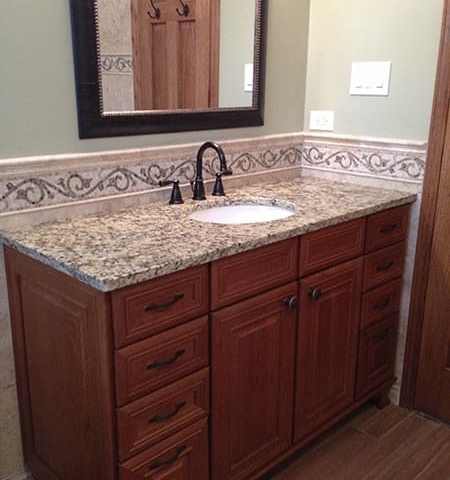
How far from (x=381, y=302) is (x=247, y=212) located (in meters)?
0.62

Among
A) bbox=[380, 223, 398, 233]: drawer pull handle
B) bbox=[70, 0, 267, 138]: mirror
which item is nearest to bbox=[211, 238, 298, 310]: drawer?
bbox=[380, 223, 398, 233]: drawer pull handle

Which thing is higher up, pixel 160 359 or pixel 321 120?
pixel 321 120

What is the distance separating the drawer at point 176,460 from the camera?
4.42 feet

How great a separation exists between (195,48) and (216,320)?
100cm

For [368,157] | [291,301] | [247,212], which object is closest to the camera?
[291,301]

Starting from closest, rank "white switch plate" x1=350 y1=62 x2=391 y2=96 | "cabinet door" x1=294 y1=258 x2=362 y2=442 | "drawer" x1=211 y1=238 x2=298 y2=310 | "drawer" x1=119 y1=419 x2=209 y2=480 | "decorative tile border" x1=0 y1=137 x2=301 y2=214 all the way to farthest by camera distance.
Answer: "drawer" x1=119 y1=419 x2=209 y2=480
"drawer" x1=211 y1=238 x2=298 y2=310
"decorative tile border" x1=0 y1=137 x2=301 y2=214
"cabinet door" x1=294 y1=258 x2=362 y2=442
"white switch plate" x1=350 y1=62 x2=391 y2=96

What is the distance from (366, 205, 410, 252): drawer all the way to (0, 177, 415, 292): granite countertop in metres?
0.04

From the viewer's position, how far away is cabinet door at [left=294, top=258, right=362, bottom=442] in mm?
1781

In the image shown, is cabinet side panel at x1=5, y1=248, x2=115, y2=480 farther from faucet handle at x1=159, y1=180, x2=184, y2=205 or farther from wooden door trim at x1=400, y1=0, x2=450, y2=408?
wooden door trim at x1=400, y1=0, x2=450, y2=408

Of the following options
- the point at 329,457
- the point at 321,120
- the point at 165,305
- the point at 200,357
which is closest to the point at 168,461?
the point at 200,357

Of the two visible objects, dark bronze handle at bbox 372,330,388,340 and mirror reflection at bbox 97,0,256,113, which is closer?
mirror reflection at bbox 97,0,256,113

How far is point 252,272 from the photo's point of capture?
60.8 inches

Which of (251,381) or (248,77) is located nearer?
(251,381)

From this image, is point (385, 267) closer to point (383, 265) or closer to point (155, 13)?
point (383, 265)
